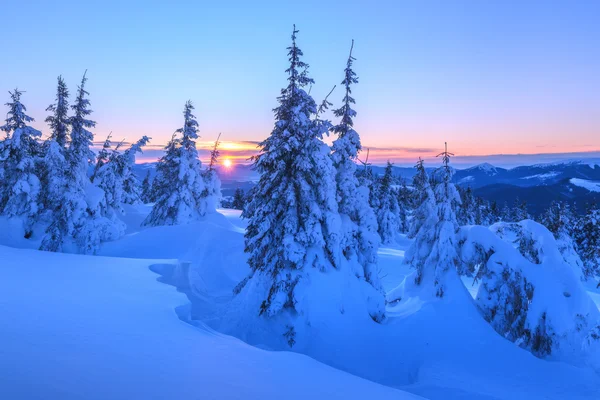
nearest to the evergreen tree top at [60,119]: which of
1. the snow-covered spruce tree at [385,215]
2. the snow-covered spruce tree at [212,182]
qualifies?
the snow-covered spruce tree at [212,182]

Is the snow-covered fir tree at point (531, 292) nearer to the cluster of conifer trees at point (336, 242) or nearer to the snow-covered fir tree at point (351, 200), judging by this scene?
the cluster of conifer trees at point (336, 242)

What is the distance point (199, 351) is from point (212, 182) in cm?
3105

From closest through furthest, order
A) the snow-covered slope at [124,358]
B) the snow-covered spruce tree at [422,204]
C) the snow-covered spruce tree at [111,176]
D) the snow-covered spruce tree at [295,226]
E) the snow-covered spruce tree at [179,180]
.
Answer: the snow-covered slope at [124,358], the snow-covered spruce tree at [295,226], the snow-covered spruce tree at [422,204], the snow-covered spruce tree at [111,176], the snow-covered spruce tree at [179,180]

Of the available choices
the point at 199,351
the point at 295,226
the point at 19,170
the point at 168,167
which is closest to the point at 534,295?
the point at 295,226

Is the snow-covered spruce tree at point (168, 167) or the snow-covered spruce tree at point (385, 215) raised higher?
the snow-covered spruce tree at point (168, 167)

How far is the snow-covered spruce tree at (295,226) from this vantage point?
41.9ft

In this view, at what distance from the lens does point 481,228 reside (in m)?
14.9

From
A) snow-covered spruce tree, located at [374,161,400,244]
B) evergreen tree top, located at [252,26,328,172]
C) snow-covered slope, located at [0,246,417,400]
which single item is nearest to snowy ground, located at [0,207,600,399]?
snow-covered slope, located at [0,246,417,400]

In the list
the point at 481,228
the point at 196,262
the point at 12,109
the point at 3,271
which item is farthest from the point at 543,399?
the point at 12,109

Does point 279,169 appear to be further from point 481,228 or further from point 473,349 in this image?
point 473,349

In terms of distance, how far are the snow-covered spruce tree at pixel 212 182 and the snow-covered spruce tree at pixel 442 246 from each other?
23.1 m

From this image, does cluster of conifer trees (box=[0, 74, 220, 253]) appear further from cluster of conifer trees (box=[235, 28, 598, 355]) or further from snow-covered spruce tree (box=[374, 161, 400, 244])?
snow-covered spruce tree (box=[374, 161, 400, 244])

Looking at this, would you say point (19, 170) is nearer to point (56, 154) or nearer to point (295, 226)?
point (56, 154)

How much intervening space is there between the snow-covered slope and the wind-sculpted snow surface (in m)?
9.49
